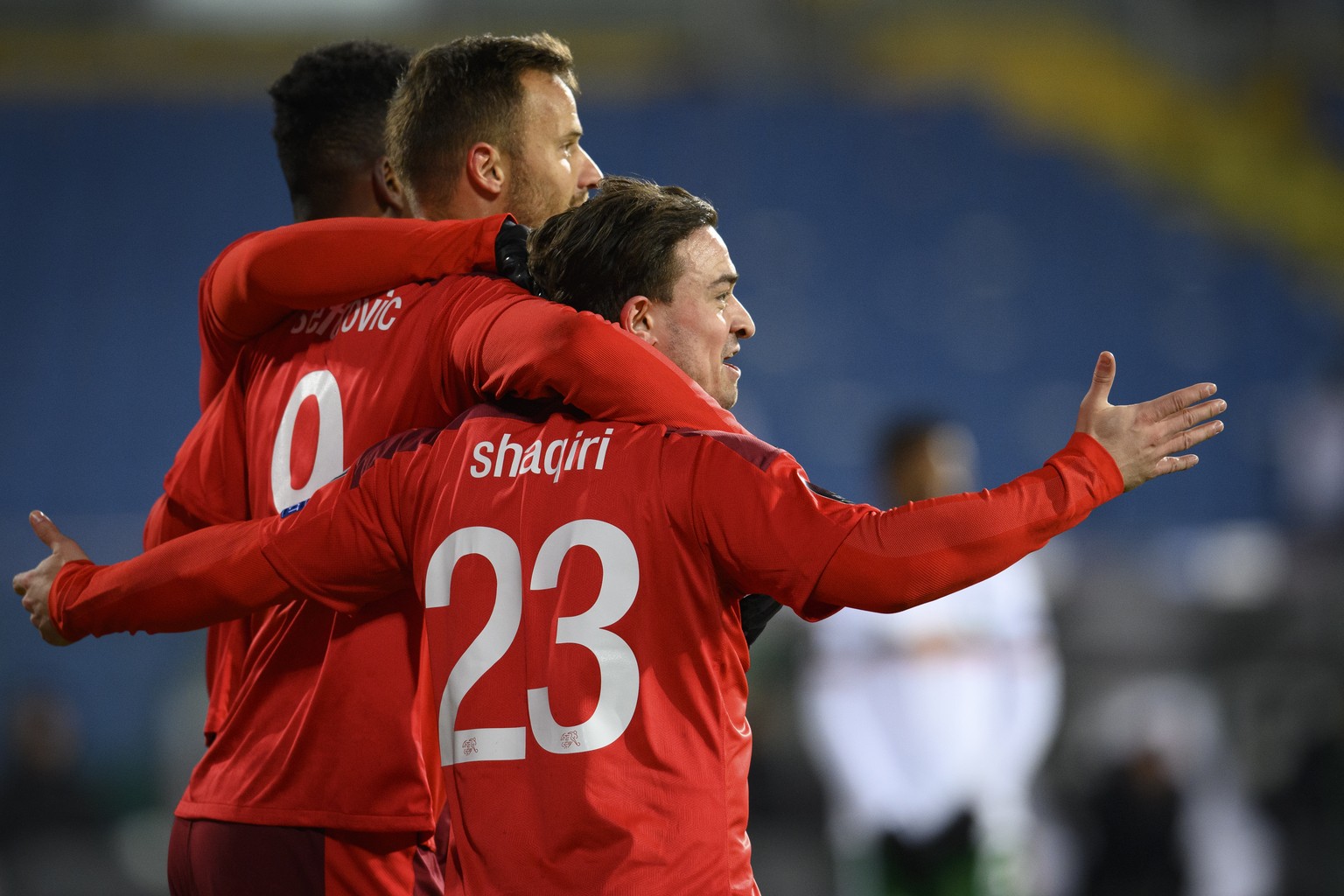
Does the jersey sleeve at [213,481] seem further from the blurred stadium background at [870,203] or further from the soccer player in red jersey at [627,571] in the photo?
the blurred stadium background at [870,203]

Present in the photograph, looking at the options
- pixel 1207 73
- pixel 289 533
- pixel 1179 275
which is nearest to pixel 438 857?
pixel 289 533

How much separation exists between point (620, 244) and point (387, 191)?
82cm

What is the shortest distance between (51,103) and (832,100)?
6.19 m

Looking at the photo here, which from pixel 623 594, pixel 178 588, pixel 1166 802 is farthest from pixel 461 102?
pixel 1166 802

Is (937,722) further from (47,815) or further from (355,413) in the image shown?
(47,815)

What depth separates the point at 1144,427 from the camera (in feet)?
6.46

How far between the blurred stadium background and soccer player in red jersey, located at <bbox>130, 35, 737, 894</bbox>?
524 cm

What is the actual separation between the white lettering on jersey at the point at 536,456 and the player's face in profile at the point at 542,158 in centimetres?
66

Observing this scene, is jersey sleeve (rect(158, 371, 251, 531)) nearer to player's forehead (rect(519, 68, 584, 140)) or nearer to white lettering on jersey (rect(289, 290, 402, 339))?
white lettering on jersey (rect(289, 290, 402, 339))

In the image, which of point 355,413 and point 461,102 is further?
point 461,102

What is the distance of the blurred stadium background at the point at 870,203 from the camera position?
10.6 metres

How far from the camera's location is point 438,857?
2.39 metres

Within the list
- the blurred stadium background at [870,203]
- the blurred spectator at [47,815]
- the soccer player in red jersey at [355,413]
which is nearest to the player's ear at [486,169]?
the soccer player in red jersey at [355,413]

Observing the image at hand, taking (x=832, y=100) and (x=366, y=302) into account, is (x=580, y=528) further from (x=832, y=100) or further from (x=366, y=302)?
(x=832, y=100)
